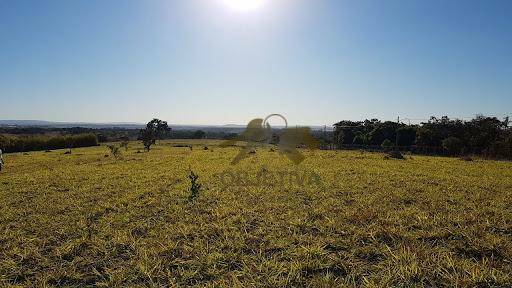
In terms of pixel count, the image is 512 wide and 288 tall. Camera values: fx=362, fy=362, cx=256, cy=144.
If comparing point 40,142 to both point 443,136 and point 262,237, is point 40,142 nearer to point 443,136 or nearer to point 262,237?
point 443,136

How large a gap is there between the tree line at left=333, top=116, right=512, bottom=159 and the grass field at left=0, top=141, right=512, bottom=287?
2753 cm

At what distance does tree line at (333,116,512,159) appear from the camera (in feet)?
135

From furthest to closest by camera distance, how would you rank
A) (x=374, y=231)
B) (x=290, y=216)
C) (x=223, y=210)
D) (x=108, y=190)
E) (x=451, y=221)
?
(x=108, y=190) → (x=223, y=210) → (x=290, y=216) → (x=451, y=221) → (x=374, y=231)

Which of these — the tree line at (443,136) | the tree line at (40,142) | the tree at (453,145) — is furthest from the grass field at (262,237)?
the tree line at (40,142)

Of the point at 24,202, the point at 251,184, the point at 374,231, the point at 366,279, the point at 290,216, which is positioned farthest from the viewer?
the point at 251,184

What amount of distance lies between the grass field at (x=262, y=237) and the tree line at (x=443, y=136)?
90.3 feet

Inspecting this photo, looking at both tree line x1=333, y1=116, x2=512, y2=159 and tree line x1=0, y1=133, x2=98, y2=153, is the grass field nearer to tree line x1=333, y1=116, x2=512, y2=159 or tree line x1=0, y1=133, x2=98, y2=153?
tree line x1=333, y1=116, x2=512, y2=159

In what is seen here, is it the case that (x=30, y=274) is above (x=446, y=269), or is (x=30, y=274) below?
below

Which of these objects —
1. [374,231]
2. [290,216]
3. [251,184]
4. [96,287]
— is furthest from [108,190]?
[374,231]

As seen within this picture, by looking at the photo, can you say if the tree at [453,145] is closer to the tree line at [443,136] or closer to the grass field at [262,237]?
the tree line at [443,136]

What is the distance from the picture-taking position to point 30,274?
18.5 ft

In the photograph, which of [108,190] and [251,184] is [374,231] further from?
[108,190]

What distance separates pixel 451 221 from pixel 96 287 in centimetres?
737

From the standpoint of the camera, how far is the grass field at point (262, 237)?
17.5 ft
